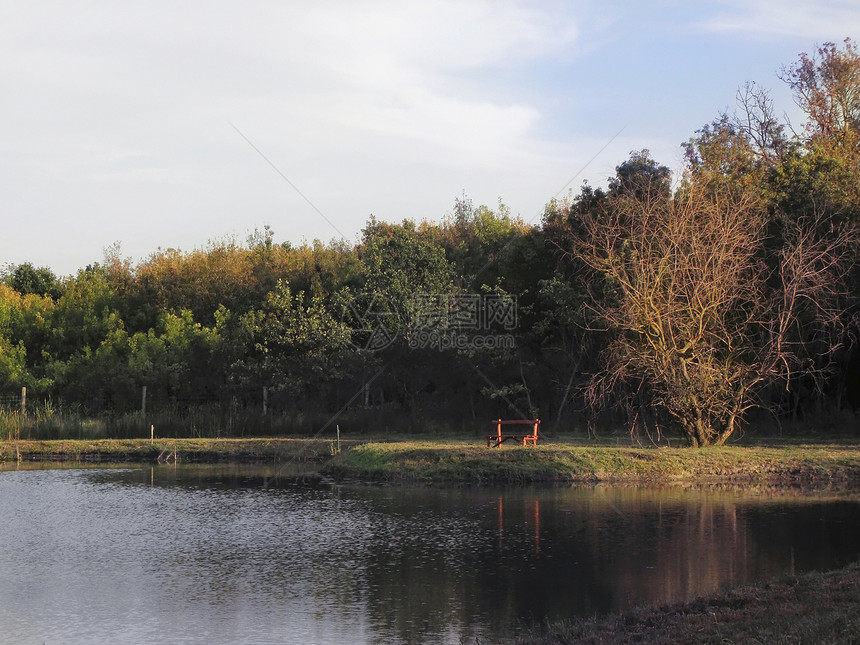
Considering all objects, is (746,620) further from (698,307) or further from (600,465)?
(698,307)

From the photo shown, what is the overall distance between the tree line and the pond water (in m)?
7.43

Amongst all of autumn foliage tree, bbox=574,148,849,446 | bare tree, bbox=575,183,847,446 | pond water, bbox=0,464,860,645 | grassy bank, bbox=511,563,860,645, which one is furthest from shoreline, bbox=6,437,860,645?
autumn foliage tree, bbox=574,148,849,446

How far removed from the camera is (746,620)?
998cm

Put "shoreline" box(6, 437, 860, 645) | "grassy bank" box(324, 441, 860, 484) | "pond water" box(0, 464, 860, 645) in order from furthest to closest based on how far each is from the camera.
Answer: "grassy bank" box(324, 441, 860, 484) < "pond water" box(0, 464, 860, 645) < "shoreline" box(6, 437, 860, 645)

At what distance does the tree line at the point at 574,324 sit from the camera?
28781 mm

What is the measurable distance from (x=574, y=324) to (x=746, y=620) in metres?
28.2

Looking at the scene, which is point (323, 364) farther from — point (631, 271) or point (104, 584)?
point (104, 584)

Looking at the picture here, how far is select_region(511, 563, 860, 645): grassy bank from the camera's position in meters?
Result: 9.10

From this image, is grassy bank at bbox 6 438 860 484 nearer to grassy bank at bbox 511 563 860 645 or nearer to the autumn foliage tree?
the autumn foliage tree

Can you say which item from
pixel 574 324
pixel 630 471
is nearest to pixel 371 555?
pixel 630 471

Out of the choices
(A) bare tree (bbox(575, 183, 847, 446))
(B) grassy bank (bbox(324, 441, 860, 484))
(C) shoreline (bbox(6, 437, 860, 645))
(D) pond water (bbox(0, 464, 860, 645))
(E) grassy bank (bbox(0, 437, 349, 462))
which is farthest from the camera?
(E) grassy bank (bbox(0, 437, 349, 462))

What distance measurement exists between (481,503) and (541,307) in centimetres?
1979

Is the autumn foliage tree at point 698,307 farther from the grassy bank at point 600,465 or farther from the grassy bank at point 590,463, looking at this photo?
the grassy bank at point 600,465

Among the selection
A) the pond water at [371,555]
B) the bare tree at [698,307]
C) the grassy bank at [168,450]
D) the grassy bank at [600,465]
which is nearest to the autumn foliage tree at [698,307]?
the bare tree at [698,307]
